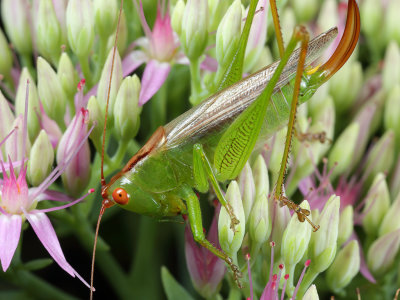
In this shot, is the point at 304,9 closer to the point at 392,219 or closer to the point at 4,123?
the point at 392,219

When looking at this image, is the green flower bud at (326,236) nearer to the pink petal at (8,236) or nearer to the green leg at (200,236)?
the green leg at (200,236)

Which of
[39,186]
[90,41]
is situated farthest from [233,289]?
[90,41]

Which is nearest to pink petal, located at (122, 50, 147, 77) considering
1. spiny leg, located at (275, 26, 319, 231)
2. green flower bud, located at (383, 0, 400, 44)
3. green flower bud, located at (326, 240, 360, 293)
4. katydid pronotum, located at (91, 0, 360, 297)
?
katydid pronotum, located at (91, 0, 360, 297)

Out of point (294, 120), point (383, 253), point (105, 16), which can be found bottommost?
point (383, 253)

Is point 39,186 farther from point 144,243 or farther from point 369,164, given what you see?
point 369,164

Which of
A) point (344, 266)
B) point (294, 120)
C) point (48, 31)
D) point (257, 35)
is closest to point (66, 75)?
point (48, 31)

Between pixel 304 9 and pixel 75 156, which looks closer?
pixel 75 156
